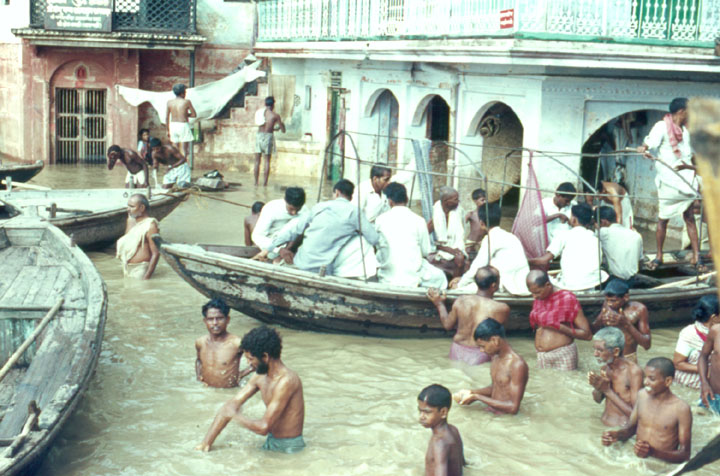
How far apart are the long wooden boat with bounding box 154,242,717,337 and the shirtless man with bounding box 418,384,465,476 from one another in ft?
9.86

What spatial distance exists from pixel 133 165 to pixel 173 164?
26.2 inches

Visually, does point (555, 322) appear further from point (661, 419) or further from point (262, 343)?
point (262, 343)

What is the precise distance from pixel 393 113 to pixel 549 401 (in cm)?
1261

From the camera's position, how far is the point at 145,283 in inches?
428

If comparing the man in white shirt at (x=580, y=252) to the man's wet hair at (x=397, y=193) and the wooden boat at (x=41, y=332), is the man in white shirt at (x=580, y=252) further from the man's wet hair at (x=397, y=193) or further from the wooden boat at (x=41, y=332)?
the wooden boat at (x=41, y=332)

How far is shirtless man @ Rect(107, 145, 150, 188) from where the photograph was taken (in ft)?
45.1

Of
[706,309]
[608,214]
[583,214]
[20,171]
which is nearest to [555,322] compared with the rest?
[706,309]

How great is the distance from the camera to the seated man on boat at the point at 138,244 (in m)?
10.6

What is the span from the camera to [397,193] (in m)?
8.71

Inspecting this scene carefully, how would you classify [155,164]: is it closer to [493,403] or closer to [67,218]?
[67,218]

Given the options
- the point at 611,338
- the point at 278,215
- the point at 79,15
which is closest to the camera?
the point at 611,338

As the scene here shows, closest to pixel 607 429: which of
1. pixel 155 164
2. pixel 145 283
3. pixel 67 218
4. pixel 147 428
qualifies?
pixel 147 428

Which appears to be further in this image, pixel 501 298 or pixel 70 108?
pixel 70 108

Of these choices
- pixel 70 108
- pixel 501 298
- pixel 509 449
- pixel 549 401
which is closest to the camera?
pixel 509 449
